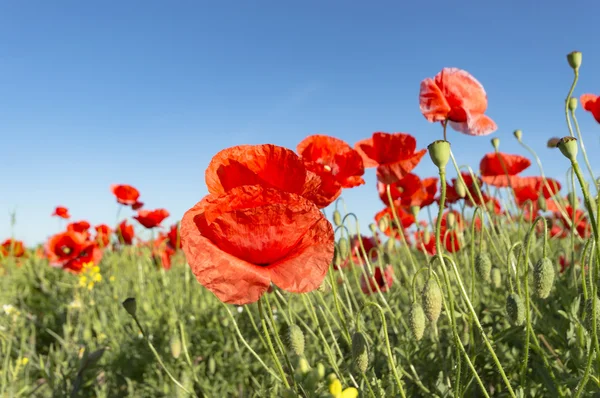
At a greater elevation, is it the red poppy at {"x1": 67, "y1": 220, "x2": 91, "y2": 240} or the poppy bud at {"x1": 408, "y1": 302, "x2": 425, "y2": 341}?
the red poppy at {"x1": 67, "y1": 220, "x2": 91, "y2": 240}

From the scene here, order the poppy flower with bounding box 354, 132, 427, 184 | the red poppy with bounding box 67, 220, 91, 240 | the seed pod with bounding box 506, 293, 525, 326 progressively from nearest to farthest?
the seed pod with bounding box 506, 293, 525, 326 → the poppy flower with bounding box 354, 132, 427, 184 → the red poppy with bounding box 67, 220, 91, 240

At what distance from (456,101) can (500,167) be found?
3.69 feet

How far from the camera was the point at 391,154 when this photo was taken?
6.66 ft

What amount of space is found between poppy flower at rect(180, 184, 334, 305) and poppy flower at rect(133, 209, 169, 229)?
2957mm

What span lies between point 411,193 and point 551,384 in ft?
4.21

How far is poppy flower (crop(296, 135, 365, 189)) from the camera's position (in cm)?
178

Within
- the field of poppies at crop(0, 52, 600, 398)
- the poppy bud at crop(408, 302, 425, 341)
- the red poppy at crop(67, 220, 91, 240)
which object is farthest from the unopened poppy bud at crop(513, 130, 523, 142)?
the red poppy at crop(67, 220, 91, 240)

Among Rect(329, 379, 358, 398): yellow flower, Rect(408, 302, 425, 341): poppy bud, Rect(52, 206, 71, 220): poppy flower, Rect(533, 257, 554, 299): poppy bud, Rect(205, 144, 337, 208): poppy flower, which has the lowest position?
Rect(329, 379, 358, 398): yellow flower

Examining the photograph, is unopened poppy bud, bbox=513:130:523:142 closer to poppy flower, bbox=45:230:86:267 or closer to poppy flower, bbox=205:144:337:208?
poppy flower, bbox=205:144:337:208

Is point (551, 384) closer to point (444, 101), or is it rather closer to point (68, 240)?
point (444, 101)

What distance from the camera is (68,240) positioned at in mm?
4000

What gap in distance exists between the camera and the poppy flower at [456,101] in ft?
6.13

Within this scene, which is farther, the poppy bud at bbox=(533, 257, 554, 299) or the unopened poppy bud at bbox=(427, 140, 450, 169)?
the poppy bud at bbox=(533, 257, 554, 299)

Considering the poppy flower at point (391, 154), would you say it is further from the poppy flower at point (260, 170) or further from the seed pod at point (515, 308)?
the poppy flower at point (260, 170)
